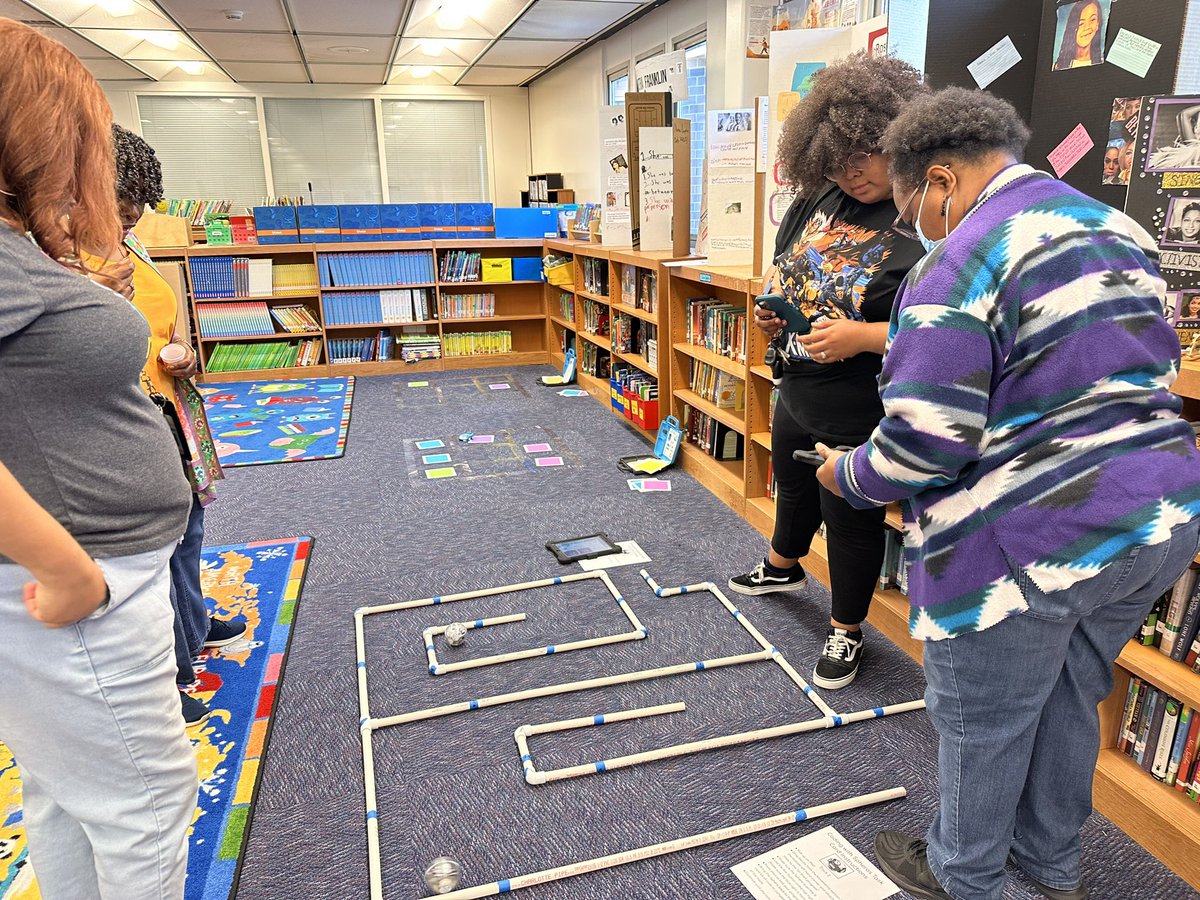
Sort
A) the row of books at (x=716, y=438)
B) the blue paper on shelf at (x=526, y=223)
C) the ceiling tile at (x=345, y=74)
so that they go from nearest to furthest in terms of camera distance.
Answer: the row of books at (x=716, y=438) < the blue paper on shelf at (x=526, y=223) < the ceiling tile at (x=345, y=74)

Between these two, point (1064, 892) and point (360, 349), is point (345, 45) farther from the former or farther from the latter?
point (1064, 892)

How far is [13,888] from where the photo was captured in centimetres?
154

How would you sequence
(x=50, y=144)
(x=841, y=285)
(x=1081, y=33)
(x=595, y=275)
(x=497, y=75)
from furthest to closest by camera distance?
(x=497, y=75)
(x=595, y=275)
(x=1081, y=33)
(x=841, y=285)
(x=50, y=144)

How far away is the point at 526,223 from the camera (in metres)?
6.54

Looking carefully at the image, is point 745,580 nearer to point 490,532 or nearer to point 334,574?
point 490,532

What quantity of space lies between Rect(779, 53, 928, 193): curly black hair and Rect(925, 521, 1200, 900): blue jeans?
1.08 metres

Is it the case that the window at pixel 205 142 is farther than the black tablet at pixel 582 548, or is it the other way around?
the window at pixel 205 142

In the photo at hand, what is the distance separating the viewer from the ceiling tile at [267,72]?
24.9ft

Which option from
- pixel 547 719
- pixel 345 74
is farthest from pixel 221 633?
pixel 345 74

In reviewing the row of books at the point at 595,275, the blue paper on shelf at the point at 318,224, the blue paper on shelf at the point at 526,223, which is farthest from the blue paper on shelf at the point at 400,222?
the row of books at the point at 595,275

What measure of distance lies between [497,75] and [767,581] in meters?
7.36

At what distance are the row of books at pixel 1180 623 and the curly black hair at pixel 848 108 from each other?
1120 mm

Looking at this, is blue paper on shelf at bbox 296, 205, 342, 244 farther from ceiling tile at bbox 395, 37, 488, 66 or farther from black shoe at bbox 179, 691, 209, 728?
black shoe at bbox 179, 691, 209, 728

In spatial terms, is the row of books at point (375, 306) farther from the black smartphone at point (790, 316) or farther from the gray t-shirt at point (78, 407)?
the gray t-shirt at point (78, 407)
